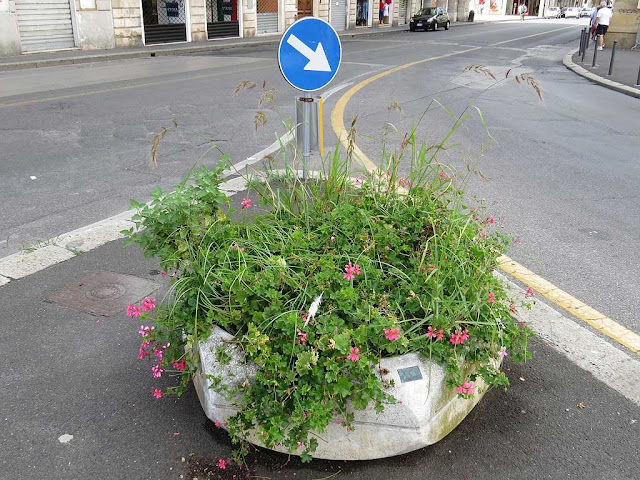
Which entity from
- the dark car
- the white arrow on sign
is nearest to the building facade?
the dark car

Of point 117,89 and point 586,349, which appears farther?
point 117,89

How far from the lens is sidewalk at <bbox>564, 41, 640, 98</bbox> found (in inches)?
618

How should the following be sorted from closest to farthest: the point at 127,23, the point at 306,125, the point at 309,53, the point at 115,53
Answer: the point at 309,53 → the point at 306,125 → the point at 115,53 → the point at 127,23

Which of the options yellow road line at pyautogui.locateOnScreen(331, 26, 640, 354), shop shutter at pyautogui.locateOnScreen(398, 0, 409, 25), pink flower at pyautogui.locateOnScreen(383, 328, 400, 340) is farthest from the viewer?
shop shutter at pyautogui.locateOnScreen(398, 0, 409, 25)

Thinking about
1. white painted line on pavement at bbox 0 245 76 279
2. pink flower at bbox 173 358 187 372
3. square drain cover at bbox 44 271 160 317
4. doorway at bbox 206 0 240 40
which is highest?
doorway at bbox 206 0 240 40

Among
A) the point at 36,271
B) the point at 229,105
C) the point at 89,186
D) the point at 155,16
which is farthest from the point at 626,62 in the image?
the point at 36,271

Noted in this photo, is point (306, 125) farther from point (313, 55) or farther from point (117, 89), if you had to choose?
point (117, 89)

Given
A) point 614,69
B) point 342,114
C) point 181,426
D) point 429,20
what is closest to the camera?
point 181,426

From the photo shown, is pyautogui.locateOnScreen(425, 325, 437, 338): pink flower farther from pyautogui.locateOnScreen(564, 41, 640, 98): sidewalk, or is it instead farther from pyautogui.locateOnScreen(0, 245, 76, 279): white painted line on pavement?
pyautogui.locateOnScreen(564, 41, 640, 98): sidewalk

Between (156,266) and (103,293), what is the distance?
1.62ft

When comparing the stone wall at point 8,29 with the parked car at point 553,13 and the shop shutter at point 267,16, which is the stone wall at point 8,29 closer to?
the shop shutter at point 267,16

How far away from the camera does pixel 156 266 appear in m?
4.45

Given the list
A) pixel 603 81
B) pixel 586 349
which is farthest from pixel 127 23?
pixel 586 349

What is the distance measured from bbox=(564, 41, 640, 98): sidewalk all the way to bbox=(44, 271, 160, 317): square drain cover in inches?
551
